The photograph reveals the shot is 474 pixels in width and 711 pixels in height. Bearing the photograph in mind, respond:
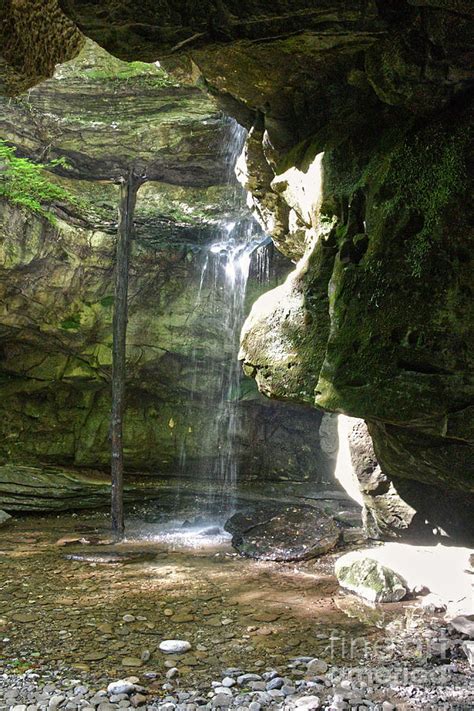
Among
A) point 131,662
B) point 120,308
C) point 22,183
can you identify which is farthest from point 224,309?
point 131,662

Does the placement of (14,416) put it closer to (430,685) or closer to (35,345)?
(35,345)

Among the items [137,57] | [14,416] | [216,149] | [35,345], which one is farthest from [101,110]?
[137,57]

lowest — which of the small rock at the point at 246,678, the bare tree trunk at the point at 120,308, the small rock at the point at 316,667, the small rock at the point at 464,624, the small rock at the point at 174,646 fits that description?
the small rock at the point at 174,646

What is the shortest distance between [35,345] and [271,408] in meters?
6.10

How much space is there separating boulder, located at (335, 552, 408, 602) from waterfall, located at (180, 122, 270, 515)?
231 inches

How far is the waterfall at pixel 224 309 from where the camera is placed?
13773mm

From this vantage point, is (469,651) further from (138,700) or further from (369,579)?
(138,700)

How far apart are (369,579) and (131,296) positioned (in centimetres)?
879

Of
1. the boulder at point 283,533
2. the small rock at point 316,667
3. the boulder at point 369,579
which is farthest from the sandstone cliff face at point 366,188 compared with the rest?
the boulder at point 283,533

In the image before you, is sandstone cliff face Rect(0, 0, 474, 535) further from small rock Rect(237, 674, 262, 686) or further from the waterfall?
the waterfall

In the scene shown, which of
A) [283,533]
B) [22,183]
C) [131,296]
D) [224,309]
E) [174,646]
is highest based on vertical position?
[22,183]

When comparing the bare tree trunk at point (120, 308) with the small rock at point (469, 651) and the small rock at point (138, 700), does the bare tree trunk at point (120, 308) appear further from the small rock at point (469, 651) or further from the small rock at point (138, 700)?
the small rock at point (469, 651)

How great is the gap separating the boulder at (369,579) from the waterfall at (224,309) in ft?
19.3

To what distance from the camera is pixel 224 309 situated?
13.9 m
